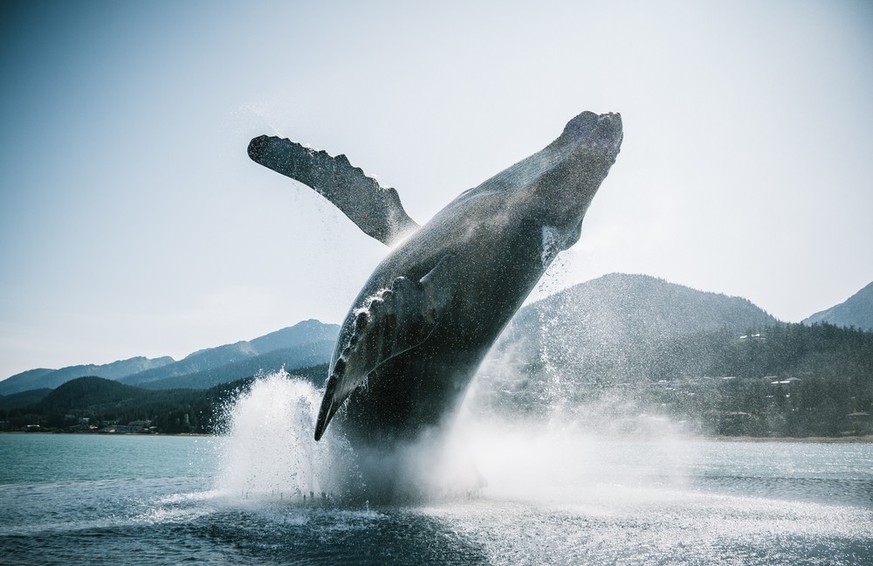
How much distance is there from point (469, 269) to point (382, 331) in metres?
2.36

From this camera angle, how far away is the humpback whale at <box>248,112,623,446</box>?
800cm

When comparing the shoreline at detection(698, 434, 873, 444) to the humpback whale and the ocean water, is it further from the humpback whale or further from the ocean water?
the humpback whale

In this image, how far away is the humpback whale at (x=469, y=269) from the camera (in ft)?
26.2

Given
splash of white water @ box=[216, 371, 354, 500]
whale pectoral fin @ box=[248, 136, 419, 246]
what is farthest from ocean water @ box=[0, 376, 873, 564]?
whale pectoral fin @ box=[248, 136, 419, 246]

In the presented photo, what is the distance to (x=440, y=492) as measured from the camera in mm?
10320

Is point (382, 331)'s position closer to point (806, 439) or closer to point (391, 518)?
point (391, 518)

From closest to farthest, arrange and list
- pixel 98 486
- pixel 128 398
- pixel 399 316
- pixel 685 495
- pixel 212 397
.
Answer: pixel 399 316, pixel 685 495, pixel 98 486, pixel 212 397, pixel 128 398

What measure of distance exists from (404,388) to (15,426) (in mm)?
195740

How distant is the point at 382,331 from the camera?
630 cm

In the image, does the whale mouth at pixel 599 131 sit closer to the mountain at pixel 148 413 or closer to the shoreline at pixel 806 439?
the mountain at pixel 148 413

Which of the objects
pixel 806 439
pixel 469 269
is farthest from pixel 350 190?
pixel 806 439

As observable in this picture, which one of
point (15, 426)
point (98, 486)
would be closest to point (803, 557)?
point (98, 486)

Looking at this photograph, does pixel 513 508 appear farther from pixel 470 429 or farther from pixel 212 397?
pixel 212 397

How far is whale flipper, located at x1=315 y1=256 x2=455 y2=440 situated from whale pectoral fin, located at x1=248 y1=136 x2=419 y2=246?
310 centimetres
